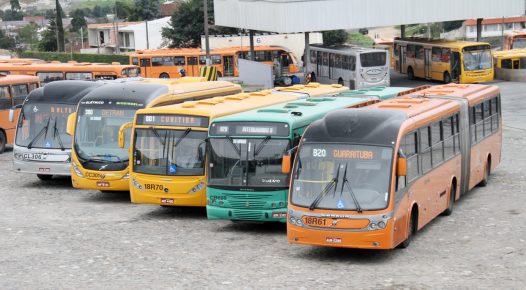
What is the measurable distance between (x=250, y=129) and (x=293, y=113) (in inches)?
42.0

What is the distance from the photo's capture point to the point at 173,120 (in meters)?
21.8

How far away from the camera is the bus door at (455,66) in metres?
54.2

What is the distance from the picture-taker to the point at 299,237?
1727 cm

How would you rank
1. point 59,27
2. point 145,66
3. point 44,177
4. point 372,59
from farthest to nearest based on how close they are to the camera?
1. point 59,27
2. point 145,66
3. point 372,59
4. point 44,177

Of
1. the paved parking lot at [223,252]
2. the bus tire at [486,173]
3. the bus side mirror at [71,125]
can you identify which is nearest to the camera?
the paved parking lot at [223,252]

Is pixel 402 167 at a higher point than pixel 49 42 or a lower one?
higher

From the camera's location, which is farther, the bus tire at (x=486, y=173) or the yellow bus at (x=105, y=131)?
the bus tire at (x=486, y=173)

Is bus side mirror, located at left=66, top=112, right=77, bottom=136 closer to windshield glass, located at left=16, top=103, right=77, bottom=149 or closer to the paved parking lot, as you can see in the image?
windshield glass, located at left=16, top=103, right=77, bottom=149

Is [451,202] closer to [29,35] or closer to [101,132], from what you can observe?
[101,132]

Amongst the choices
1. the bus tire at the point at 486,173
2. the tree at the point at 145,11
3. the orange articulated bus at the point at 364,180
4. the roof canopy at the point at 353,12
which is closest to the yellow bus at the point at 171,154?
the orange articulated bus at the point at 364,180

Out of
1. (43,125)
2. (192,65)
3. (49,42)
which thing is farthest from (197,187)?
(49,42)

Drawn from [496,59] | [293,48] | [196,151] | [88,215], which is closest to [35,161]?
[88,215]

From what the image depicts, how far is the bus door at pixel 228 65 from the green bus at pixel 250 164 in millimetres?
49557

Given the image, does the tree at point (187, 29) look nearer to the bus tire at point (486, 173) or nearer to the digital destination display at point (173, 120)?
the bus tire at point (486, 173)
